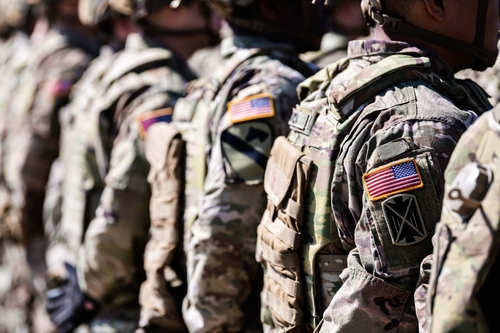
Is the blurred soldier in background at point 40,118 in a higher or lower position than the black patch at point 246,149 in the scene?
lower

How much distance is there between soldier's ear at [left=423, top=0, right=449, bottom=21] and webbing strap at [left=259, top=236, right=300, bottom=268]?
40.2 inches

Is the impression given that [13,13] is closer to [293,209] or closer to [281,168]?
[281,168]

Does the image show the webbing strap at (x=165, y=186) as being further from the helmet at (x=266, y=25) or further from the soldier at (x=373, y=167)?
the soldier at (x=373, y=167)

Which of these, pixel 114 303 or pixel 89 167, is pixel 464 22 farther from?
pixel 89 167

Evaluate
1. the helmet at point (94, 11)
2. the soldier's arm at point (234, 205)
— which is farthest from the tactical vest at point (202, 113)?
the helmet at point (94, 11)

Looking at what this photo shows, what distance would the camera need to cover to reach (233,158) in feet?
12.4

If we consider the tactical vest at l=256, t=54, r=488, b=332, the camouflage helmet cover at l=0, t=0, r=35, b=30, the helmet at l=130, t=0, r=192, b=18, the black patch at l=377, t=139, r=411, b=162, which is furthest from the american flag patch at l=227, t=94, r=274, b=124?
the camouflage helmet cover at l=0, t=0, r=35, b=30

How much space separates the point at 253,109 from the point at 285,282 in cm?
88

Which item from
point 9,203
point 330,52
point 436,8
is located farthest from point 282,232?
point 9,203

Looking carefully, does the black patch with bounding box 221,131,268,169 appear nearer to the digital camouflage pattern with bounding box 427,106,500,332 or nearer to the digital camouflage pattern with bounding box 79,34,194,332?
the digital camouflage pattern with bounding box 79,34,194,332

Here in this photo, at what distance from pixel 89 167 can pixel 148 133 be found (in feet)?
4.51

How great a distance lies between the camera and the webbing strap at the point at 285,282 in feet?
10.6

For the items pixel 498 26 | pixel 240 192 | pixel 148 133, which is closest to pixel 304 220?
pixel 240 192

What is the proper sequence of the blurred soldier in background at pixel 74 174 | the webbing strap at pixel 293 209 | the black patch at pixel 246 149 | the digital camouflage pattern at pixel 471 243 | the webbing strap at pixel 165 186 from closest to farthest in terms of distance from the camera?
the digital camouflage pattern at pixel 471 243, the webbing strap at pixel 293 209, the black patch at pixel 246 149, the webbing strap at pixel 165 186, the blurred soldier in background at pixel 74 174
